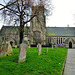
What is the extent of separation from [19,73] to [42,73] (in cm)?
108

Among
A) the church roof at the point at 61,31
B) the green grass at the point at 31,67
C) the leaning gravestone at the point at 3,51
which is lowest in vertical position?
the green grass at the point at 31,67

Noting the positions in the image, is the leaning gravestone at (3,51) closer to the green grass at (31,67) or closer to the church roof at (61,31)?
the green grass at (31,67)

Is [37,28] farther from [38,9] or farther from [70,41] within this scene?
[38,9]

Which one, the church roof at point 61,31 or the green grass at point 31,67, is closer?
the green grass at point 31,67

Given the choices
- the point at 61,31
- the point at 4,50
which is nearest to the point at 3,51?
the point at 4,50

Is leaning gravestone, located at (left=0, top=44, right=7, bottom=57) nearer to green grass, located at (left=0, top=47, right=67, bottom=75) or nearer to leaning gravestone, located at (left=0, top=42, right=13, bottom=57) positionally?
leaning gravestone, located at (left=0, top=42, right=13, bottom=57)

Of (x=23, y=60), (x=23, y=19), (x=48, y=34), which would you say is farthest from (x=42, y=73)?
(x=48, y=34)

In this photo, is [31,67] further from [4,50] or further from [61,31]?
[61,31]

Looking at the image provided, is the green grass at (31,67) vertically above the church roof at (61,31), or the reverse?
the church roof at (61,31)

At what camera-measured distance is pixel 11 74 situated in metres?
4.79

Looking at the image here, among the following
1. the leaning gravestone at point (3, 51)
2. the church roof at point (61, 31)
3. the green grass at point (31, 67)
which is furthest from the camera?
the church roof at point (61, 31)

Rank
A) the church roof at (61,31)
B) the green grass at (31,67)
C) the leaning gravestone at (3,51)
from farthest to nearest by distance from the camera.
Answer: the church roof at (61,31) → the leaning gravestone at (3,51) → the green grass at (31,67)

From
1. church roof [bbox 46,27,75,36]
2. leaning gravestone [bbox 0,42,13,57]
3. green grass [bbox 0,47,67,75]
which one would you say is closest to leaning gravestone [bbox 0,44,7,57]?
leaning gravestone [bbox 0,42,13,57]

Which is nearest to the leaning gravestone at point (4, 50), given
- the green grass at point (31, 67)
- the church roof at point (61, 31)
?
the green grass at point (31, 67)
